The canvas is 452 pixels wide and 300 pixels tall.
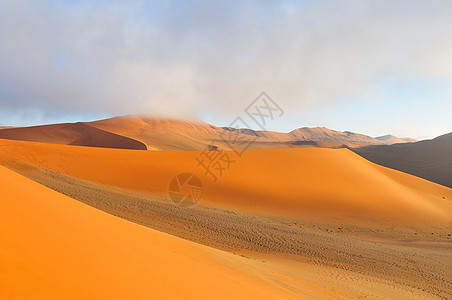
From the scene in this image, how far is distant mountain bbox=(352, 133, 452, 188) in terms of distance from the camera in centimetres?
5238

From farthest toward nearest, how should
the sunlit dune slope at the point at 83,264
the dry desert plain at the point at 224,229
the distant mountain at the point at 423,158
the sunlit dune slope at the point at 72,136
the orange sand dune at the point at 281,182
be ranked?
the sunlit dune slope at the point at 72,136 < the distant mountain at the point at 423,158 < the orange sand dune at the point at 281,182 < the dry desert plain at the point at 224,229 < the sunlit dune slope at the point at 83,264

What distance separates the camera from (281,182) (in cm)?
2180

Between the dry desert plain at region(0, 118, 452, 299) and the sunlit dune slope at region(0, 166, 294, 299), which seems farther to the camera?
the dry desert plain at region(0, 118, 452, 299)

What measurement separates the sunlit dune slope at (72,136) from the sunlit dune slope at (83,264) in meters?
50.1

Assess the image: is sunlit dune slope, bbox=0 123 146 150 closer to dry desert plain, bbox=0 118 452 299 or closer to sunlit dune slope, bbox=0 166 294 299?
Answer: dry desert plain, bbox=0 118 452 299

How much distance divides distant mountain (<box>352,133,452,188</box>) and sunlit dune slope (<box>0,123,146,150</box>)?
5370cm

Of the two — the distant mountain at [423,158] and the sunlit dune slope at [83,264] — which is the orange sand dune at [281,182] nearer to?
the sunlit dune slope at [83,264]

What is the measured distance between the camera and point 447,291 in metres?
8.02

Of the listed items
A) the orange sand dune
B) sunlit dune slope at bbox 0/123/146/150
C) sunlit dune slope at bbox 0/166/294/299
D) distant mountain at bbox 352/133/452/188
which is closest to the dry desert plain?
sunlit dune slope at bbox 0/166/294/299

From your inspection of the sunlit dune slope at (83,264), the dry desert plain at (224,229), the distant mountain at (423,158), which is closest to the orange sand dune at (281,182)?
the dry desert plain at (224,229)

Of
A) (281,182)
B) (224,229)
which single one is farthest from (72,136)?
(224,229)

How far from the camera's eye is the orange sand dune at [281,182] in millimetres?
17938

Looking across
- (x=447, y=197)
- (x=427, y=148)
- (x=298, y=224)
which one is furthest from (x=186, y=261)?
(x=427, y=148)

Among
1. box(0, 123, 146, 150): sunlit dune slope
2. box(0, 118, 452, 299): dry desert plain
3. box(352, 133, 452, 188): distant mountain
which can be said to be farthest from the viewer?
box(0, 123, 146, 150): sunlit dune slope
